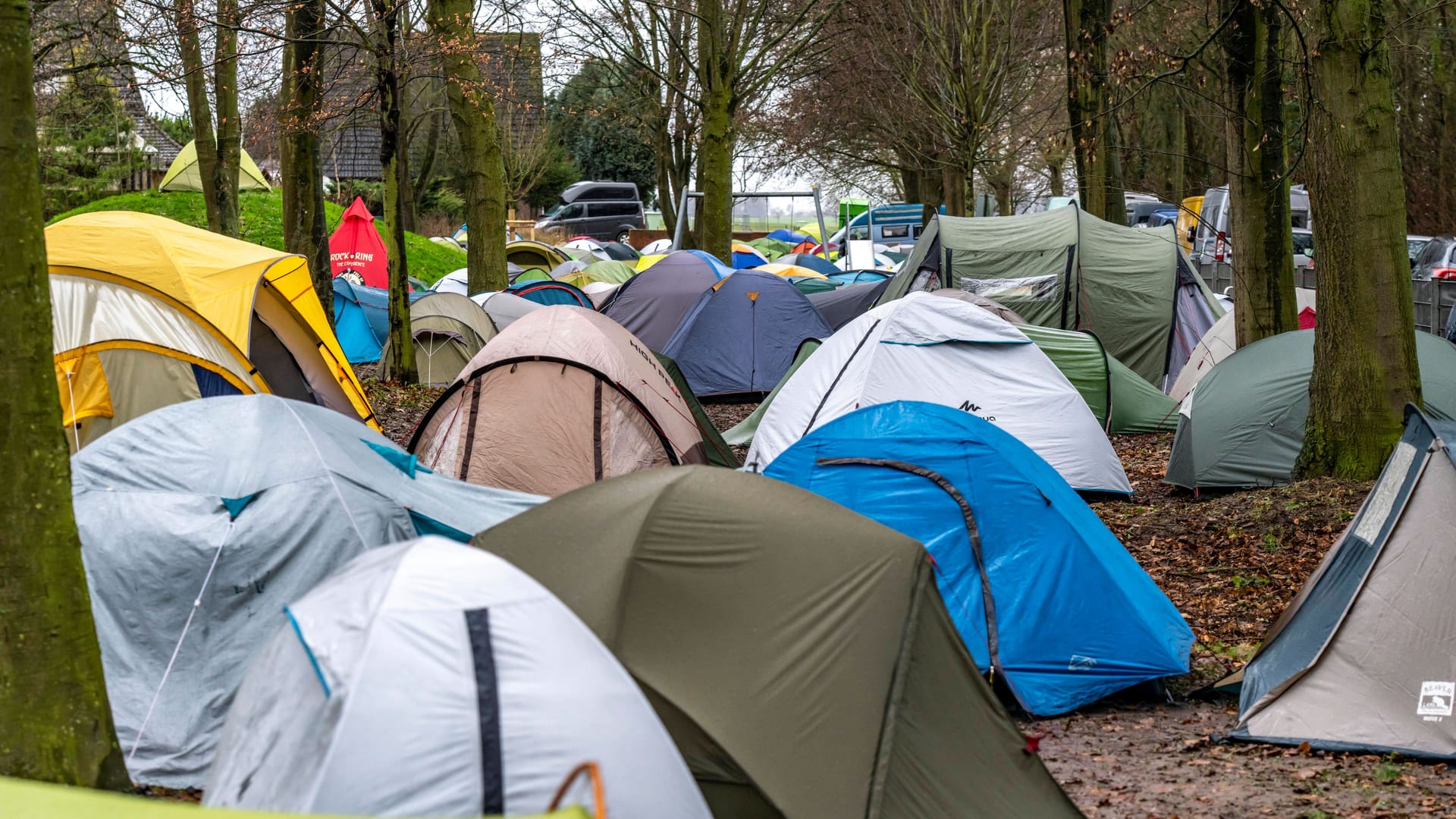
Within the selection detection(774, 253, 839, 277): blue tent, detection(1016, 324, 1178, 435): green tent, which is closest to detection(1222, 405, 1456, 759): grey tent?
detection(1016, 324, 1178, 435): green tent

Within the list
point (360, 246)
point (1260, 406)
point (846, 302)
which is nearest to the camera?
point (1260, 406)

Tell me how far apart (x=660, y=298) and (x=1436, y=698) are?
13.7 m

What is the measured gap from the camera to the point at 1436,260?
23.1 meters

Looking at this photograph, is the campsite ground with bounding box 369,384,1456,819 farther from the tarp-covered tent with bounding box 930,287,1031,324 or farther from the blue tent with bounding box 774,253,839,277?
the blue tent with bounding box 774,253,839,277

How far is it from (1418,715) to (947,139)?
2165 centimetres

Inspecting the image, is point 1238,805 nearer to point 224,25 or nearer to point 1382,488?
point 1382,488

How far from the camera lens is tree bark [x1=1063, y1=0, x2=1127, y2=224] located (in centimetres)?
1739

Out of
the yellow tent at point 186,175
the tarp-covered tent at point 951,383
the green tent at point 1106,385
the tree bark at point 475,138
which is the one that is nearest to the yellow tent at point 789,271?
the tree bark at point 475,138

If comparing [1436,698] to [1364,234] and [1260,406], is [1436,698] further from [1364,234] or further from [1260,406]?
[1260,406]

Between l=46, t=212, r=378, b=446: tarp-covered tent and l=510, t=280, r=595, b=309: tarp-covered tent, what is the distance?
8.59m

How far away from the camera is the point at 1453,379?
33.2ft

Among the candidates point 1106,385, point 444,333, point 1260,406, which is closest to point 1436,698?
point 1260,406

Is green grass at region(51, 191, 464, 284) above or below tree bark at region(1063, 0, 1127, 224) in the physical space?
below

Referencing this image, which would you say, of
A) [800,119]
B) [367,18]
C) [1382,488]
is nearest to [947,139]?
[800,119]
